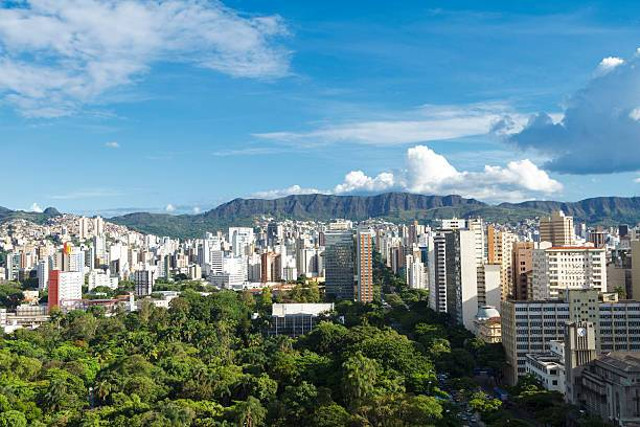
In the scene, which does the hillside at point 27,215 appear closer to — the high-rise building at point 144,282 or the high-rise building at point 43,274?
the high-rise building at point 43,274

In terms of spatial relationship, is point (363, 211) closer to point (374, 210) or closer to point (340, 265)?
point (374, 210)

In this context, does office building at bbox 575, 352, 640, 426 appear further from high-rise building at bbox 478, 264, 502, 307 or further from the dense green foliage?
high-rise building at bbox 478, 264, 502, 307

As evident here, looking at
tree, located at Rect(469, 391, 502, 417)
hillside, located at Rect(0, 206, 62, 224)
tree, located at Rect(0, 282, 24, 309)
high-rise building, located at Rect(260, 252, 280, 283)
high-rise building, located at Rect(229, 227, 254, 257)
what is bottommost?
tree, located at Rect(469, 391, 502, 417)

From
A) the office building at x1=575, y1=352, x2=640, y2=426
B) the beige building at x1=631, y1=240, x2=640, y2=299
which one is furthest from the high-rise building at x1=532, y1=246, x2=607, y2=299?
the office building at x1=575, y1=352, x2=640, y2=426

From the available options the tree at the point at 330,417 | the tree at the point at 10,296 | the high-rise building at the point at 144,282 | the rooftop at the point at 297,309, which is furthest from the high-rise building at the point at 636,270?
the tree at the point at 10,296

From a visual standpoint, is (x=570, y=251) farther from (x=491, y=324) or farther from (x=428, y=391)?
(x=428, y=391)

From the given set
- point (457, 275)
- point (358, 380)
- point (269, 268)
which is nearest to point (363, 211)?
point (269, 268)
